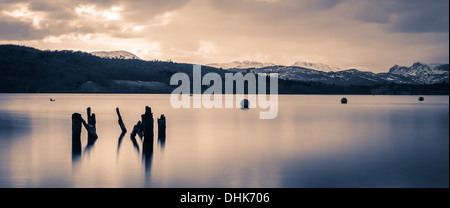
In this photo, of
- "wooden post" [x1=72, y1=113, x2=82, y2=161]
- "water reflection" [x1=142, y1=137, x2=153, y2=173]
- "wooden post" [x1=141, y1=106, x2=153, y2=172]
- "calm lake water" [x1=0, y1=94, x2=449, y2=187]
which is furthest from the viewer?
"wooden post" [x1=72, y1=113, x2=82, y2=161]

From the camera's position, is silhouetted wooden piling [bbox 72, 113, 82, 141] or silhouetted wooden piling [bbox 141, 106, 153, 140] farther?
silhouetted wooden piling [bbox 141, 106, 153, 140]

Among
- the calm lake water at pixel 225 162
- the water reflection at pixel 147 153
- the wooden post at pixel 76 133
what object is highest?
the wooden post at pixel 76 133

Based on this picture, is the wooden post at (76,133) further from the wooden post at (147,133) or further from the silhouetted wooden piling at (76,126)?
the wooden post at (147,133)

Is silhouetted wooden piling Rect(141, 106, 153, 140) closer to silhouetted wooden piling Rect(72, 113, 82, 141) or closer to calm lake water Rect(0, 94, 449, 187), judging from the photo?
calm lake water Rect(0, 94, 449, 187)

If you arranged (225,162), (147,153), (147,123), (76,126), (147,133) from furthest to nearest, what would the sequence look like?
(147,133)
(147,123)
(76,126)
(147,153)
(225,162)

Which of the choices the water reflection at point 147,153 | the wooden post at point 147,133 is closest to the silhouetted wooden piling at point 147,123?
the wooden post at point 147,133

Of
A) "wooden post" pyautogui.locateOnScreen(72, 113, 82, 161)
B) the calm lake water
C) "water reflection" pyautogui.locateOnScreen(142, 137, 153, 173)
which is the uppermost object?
"wooden post" pyautogui.locateOnScreen(72, 113, 82, 161)

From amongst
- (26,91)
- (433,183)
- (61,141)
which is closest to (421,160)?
(433,183)

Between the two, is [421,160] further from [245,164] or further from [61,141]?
[61,141]

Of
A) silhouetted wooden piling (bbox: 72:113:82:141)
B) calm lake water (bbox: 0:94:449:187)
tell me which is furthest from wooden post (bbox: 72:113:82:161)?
calm lake water (bbox: 0:94:449:187)

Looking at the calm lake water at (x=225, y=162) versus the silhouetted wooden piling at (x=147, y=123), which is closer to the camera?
the calm lake water at (x=225, y=162)

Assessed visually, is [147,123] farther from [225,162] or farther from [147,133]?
[225,162]

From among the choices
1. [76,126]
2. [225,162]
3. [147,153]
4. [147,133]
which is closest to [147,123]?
[147,133]

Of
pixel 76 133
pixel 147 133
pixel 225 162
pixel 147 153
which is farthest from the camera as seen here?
pixel 147 133
